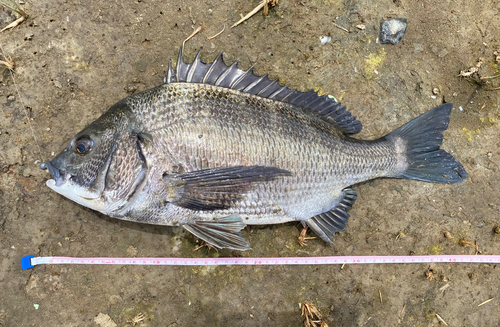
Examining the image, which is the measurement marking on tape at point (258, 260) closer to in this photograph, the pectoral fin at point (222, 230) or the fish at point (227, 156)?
the fish at point (227, 156)

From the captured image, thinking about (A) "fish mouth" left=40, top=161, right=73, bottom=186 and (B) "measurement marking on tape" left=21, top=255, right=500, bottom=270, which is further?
(B) "measurement marking on tape" left=21, top=255, right=500, bottom=270

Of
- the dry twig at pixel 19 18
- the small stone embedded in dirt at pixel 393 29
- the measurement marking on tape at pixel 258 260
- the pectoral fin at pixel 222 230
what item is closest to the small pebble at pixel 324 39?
the small stone embedded in dirt at pixel 393 29

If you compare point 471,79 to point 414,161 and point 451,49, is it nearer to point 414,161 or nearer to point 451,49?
point 451,49

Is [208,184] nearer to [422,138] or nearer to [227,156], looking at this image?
[227,156]

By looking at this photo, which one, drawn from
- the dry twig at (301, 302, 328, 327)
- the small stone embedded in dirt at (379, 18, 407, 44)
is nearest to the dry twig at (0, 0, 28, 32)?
the small stone embedded in dirt at (379, 18, 407, 44)

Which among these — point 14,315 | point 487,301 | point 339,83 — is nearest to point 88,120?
point 14,315

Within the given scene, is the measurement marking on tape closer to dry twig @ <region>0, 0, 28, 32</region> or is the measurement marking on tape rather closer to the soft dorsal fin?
the soft dorsal fin

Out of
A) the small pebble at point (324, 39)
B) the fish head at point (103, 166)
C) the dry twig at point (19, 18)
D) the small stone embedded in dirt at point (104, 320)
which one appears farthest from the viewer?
the small pebble at point (324, 39)
